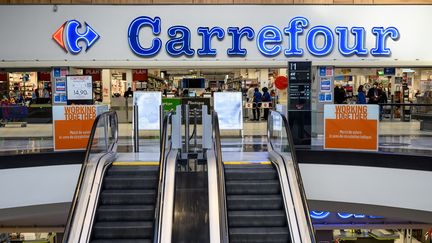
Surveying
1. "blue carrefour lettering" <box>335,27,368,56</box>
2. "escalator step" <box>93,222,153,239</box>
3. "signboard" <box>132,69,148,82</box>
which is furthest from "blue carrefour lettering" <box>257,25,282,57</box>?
"escalator step" <box>93,222,153,239</box>

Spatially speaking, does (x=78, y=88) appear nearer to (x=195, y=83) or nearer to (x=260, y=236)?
(x=260, y=236)

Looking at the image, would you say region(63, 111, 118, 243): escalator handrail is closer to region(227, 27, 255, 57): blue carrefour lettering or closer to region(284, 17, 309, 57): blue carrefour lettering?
region(227, 27, 255, 57): blue carrefour lettering

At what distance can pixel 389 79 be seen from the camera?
76.4 ft

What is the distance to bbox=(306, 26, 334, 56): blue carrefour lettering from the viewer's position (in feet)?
48.1

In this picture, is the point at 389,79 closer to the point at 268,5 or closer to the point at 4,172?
the point at 268,5

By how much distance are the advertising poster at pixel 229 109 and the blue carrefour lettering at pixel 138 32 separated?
3647 millimetres

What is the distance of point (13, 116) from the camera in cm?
1144

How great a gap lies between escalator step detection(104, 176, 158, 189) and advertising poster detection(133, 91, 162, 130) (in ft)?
12.2

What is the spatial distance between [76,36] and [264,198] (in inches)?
368

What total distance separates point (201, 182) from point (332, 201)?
3254 mm

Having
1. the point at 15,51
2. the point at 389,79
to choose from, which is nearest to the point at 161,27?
the point at 15,51

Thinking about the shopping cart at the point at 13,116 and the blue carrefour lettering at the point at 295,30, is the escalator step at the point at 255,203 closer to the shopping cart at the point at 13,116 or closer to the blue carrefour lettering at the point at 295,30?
the shopping cart at the point at 13,116

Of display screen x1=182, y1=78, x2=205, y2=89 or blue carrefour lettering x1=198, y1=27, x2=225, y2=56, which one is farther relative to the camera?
display screen x1=182, y1=78, x2=205, y2=89

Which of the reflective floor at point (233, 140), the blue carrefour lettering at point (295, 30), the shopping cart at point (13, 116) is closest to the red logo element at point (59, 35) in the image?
the shopping cart at point (13, 116)
